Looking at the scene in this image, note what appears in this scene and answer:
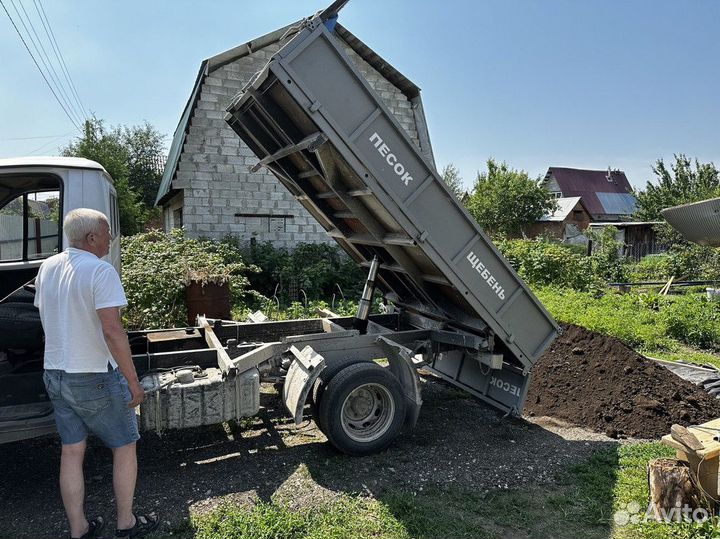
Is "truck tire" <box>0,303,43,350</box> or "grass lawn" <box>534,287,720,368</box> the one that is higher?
"truck tire" <box>0,303,43,350</box>

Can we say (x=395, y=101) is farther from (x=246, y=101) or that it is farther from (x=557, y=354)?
(x=246, y=101)

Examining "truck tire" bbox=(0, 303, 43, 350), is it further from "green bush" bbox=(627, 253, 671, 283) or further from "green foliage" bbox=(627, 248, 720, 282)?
"green bush" bbox=(627, 253, 671, 283)

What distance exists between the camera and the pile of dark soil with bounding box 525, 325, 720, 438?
19.2 feet

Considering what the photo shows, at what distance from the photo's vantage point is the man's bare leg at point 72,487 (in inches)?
134

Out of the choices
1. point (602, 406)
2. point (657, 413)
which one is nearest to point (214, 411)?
point (602, 406)

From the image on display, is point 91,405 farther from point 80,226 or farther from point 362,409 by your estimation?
point 362,409

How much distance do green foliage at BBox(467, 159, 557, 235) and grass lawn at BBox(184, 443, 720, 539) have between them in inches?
1578

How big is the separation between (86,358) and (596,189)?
6891 centimetres

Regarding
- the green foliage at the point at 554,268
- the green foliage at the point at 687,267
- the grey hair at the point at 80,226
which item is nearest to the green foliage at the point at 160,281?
the grey hair at the point at 80,226

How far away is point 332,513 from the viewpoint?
395cm

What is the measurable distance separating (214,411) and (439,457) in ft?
7.05

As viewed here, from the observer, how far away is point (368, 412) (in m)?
5.15

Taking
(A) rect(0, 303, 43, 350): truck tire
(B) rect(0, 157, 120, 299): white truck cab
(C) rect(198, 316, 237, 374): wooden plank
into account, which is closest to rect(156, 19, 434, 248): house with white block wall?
(C) rect(198, 316, 237, 374): wooden plank

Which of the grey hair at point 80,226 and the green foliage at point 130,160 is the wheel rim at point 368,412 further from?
the green foliage at point 130,160
